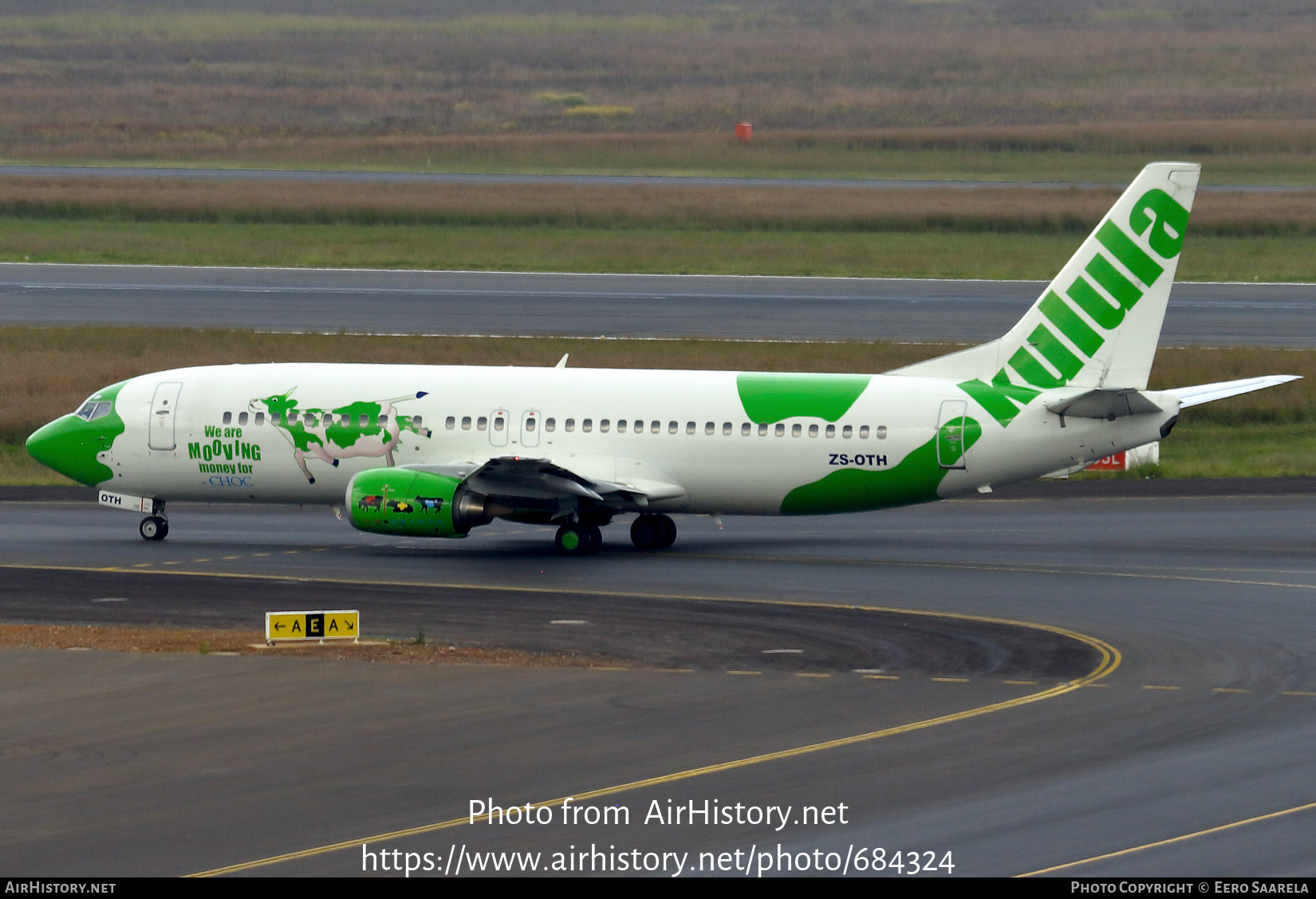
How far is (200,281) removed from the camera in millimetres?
78875

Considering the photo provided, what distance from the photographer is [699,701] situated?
25.4m

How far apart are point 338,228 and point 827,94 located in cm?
7146

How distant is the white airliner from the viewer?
37500 mm

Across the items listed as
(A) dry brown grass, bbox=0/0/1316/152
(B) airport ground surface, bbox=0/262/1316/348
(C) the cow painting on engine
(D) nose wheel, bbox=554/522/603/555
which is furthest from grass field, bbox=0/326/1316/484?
(A) dry brown grass, bbox=0/0/1316/152

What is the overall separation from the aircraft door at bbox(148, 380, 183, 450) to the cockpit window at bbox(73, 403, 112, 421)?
119cm

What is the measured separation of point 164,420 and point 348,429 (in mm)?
4375

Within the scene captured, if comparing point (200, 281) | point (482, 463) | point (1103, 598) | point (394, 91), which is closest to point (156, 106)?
point (394, 91)

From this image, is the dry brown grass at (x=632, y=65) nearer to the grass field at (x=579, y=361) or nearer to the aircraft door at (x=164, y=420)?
the grass field at (x=579, y=361)

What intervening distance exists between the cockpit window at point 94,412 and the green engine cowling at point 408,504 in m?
7.63

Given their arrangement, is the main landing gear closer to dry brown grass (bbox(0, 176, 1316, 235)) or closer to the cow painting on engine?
the cow painting on engine

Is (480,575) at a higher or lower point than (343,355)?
lower

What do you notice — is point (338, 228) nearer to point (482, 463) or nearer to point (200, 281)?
point (200, 281)

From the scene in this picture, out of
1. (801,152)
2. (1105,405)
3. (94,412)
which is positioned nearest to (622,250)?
(801,152)

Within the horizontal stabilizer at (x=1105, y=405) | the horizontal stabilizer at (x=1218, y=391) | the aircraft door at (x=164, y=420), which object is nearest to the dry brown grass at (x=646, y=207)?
the horizontal stabilizer at (x=1218, y=391)
